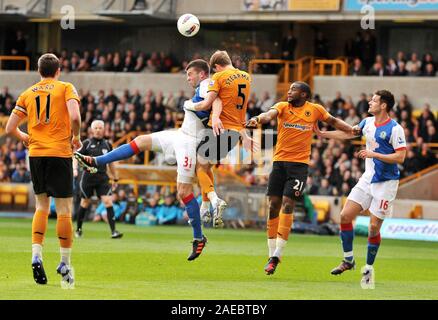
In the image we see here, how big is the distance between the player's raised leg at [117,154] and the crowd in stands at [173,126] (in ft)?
48.6

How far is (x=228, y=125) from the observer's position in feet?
50.5

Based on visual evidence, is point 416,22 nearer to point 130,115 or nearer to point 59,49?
point 130,115

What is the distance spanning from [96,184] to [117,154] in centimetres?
797

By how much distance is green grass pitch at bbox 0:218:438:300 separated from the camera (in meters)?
12.5

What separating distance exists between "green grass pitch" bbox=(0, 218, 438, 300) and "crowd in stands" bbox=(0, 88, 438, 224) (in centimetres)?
558

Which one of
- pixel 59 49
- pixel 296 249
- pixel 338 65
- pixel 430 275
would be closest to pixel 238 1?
pixel 338 65

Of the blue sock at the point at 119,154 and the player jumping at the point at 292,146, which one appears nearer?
the blue sock at the point at 119,154

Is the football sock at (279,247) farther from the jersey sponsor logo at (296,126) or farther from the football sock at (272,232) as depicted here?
the jersey sponsor logo at (296,126)

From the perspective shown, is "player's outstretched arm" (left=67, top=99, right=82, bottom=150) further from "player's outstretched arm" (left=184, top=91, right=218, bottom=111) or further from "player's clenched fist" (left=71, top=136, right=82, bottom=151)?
"player's outstretched arm" (left=184, top=91, right=218, bottom=111)

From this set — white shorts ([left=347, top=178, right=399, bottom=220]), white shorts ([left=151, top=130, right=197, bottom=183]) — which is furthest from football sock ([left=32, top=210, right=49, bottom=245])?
white shorts ([left=347, top=178, right=399, bottom=220])

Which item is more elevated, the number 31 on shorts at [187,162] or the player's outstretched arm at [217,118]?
the player's outstretched arm at [217,118]

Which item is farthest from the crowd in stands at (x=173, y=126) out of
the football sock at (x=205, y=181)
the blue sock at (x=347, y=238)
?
the blue sock at (x=347, y=238)

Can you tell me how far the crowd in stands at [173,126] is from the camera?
99.7 ft

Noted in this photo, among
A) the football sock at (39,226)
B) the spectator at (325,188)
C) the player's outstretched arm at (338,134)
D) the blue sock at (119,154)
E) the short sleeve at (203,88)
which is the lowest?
the spectator at (325,188)
